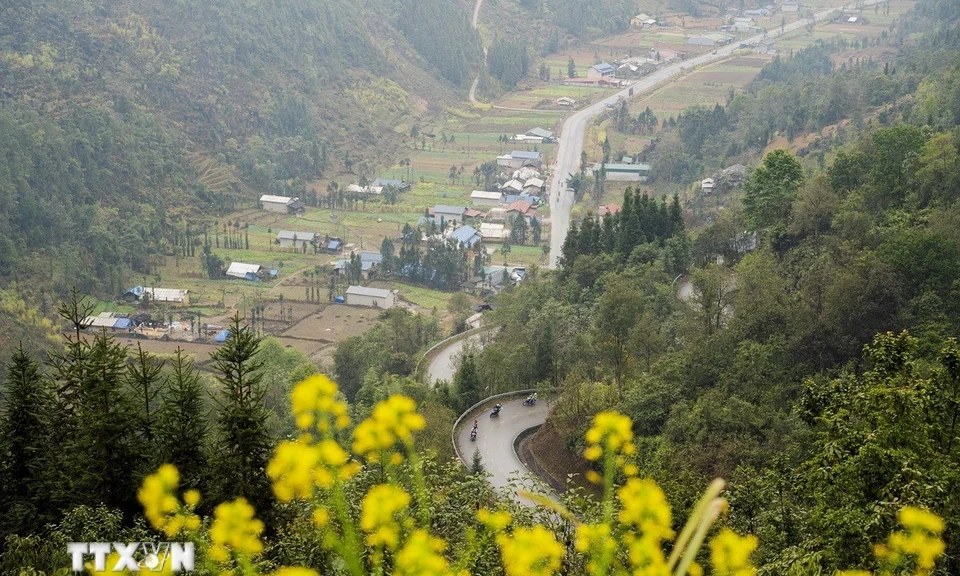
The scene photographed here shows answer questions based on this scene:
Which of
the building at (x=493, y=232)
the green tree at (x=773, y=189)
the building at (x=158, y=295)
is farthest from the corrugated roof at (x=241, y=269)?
the green tree at (x=773, y=189)

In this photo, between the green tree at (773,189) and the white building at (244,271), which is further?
the white building at (244,271)

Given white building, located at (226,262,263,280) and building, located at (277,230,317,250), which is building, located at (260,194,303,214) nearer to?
building, located at (277,230,317,250)

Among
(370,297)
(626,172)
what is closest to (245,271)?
(370,297)

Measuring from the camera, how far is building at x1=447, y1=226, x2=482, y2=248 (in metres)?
49.1

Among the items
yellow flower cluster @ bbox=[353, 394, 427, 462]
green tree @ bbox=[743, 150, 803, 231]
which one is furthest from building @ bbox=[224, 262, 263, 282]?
yellow flower cluster @ bbox=[353, 394, 427, 462]

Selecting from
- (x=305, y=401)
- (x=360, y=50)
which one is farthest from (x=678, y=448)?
(x=360, y=50)

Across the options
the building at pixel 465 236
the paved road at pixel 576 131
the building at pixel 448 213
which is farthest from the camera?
the building at pixel 448 213

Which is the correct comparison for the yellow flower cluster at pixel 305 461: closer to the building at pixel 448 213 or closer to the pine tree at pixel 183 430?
the pine tree at pixel 183 430

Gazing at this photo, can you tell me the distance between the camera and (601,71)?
265 ft

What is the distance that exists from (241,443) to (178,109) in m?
57.7

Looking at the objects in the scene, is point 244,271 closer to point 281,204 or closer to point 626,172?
point 281,204

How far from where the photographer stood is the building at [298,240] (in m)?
51.8

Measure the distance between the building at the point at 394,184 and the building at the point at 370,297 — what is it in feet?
50.7

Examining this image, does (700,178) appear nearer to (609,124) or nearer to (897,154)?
(609,124)
